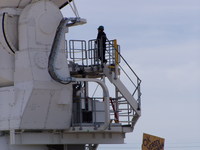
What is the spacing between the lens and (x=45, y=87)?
3475 centimetres

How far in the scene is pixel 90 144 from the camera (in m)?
37.5

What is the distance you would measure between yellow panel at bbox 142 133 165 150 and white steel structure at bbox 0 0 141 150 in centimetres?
86

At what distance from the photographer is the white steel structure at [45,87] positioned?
34750mm

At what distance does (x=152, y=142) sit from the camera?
119ft

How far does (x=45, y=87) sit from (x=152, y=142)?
5124 millimetres

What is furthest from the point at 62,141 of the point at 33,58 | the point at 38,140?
the point at 33,58

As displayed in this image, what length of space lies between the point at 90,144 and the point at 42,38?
5329 millimetres

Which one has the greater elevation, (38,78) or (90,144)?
(38,78)

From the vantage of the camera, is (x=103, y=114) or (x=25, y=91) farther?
(x=103, y=114)

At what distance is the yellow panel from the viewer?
36.3 m

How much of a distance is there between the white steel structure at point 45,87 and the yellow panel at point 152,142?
86 centimetres

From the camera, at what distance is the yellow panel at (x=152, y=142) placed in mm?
36312

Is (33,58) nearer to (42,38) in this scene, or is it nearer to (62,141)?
(42,38)

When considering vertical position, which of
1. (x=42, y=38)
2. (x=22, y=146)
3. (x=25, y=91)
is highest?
(x=42, y=38)
